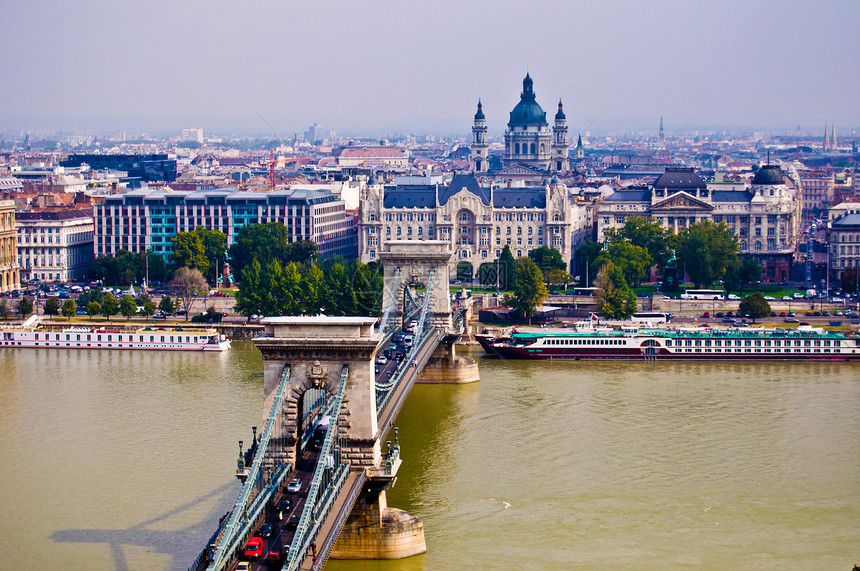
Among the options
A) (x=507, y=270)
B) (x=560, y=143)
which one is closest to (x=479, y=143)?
(x=560, y=143)

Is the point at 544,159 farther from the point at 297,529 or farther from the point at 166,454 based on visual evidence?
the point at 297,529

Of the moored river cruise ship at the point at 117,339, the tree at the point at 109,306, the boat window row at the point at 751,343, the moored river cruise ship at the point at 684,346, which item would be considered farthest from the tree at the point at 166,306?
the boat window row at the point at 751,343

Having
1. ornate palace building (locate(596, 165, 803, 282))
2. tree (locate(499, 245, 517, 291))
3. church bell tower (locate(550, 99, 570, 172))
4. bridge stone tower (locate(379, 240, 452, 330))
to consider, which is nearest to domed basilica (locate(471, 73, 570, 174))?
church bell tower (locate(550, 99, 570, 172))

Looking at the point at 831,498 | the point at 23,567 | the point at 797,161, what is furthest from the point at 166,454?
the point at 797,161

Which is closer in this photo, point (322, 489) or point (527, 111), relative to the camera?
point (322, 489)

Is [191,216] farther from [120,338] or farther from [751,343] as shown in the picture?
[751,343]

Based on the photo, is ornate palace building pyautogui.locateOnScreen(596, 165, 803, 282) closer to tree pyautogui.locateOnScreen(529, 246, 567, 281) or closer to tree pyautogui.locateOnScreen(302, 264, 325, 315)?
tree pyautogui.locateOnScreen(529, 246, 567, 281)

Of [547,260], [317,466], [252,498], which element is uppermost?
[547,260]
